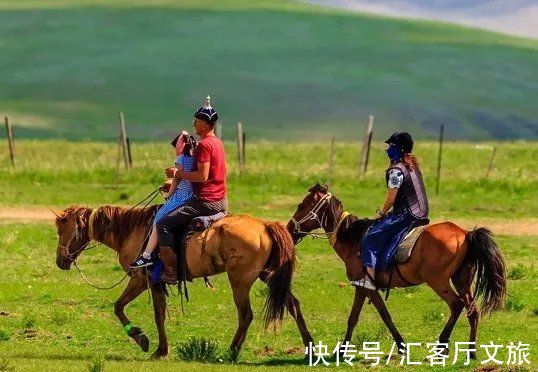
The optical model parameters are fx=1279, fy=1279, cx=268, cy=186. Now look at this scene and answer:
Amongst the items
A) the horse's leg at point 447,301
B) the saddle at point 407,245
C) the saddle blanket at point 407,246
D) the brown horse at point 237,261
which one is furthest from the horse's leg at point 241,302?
the horse's leg at point 447,301

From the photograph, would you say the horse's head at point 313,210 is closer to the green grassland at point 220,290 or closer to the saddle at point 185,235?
the saddle at point 185,235

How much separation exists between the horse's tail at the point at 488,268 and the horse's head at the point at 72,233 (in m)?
4.48

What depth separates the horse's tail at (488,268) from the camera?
1344 centimetres

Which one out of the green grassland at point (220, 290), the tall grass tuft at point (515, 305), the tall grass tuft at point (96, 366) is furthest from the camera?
the tall grass tuft at point (515, 305)

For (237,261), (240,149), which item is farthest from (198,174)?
(240,149)

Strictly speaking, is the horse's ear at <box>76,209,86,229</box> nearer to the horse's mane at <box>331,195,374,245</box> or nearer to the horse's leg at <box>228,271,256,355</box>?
the horse's leg at <box>228,271,256,355</box>

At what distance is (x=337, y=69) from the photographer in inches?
4274

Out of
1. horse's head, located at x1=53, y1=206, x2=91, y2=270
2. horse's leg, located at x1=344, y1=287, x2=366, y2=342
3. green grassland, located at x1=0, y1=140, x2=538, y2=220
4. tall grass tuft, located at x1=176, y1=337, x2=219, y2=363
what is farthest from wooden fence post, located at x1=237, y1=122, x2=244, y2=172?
tall grass tuft, located at x1=176, y1=337, x2=219, y2=363

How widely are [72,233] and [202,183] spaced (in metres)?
1.94

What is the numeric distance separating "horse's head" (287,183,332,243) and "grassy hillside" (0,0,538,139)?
72470 mm

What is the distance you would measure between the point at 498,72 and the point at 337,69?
46.0 feet

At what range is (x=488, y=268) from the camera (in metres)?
13.5

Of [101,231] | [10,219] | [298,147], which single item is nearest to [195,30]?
[298,147]

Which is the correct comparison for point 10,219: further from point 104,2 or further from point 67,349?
point 104,2
